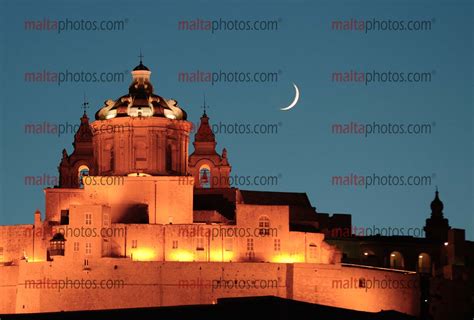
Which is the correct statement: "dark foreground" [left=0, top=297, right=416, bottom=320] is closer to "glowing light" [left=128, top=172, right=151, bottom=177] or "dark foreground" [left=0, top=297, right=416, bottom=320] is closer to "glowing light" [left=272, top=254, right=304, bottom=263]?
"glowing light" [left=272, top=254, right=304, bottom=263]

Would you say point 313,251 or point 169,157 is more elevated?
point 169,157

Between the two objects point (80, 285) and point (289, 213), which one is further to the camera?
point (289, 213)

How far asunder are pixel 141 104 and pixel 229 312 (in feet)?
58.2

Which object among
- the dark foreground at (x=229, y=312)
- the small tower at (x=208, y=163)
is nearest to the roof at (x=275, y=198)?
the small tower at (x=208, y=163)

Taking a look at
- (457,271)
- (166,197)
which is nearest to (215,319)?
(166,197)

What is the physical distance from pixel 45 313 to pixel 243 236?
13431 mm

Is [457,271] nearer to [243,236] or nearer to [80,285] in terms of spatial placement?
[243,236]

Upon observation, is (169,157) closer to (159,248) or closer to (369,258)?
(159,248)

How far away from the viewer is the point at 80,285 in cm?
10862

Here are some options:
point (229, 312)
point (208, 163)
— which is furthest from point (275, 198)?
point (229, 312)

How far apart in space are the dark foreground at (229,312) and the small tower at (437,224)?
25176 millimetres

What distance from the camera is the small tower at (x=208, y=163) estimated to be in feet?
406

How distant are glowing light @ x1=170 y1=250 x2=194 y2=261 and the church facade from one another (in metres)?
0.06

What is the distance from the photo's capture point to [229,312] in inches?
4013
